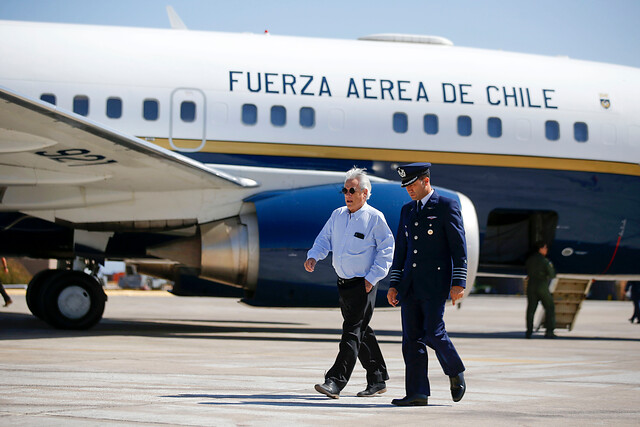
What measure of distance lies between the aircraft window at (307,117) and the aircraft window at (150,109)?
214 centimetres

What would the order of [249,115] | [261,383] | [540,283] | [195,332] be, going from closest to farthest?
[261,383] < [249,115] < [195,332] < [540,283]

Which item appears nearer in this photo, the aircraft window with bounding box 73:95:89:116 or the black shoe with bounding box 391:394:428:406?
the black shoe with bounding box 391:394:428:406

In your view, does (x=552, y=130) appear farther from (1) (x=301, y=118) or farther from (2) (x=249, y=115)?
(2) (x=249, y=115)

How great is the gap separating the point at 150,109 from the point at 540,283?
7012mm

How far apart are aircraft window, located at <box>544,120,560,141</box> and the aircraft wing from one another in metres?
4.90

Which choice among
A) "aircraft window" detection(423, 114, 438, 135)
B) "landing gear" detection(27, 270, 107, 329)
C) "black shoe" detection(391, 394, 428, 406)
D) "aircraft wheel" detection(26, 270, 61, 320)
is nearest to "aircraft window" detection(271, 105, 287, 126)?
"aircraft window" detection(423, 114, 438, 135)

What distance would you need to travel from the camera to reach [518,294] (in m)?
61.6

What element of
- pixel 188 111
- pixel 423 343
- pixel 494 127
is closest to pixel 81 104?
pixel 188 111

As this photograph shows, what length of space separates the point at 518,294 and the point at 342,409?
57.7m

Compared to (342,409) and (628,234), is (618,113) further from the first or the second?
(342,409)

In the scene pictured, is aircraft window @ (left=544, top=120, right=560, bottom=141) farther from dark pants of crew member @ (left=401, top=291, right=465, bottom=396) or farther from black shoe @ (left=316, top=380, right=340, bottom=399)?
black shoe @ (left=316, top=380, right=340, bottom=399)

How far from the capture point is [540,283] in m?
14.6

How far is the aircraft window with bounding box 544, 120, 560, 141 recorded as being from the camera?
45.9ft

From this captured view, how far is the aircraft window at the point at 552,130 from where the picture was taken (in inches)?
550
